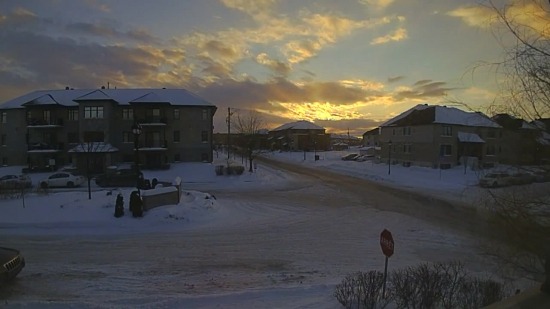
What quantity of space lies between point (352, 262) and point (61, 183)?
1365 inches

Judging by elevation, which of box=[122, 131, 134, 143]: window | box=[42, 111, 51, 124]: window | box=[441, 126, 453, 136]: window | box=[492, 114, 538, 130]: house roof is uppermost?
box=[42, 111, 51, 124]: window

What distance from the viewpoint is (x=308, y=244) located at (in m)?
14.9

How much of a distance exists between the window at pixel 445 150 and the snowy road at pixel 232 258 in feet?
108

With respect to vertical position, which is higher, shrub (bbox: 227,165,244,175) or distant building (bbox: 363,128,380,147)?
distant building (bbox: 363,128,380,147)

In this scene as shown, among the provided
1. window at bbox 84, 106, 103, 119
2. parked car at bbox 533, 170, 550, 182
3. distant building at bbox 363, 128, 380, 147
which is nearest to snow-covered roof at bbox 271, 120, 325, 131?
distant building at bbox 363, 128, 380, 147

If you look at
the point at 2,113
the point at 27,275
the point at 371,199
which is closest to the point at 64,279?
the point at 27,275

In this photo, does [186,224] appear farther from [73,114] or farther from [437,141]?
[437,141]

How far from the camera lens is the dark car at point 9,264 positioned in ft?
29.9

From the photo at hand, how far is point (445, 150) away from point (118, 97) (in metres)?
43.4

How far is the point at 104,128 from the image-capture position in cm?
4962

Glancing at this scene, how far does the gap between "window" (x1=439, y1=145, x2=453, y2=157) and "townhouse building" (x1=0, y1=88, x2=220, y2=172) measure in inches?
1175

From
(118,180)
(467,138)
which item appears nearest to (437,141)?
(467,138)

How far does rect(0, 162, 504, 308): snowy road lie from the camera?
28.8ft

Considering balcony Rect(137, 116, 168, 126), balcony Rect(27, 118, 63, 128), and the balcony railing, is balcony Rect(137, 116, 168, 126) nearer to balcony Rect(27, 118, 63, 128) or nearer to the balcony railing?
balcony Rect(27, 118, 63, 128)
